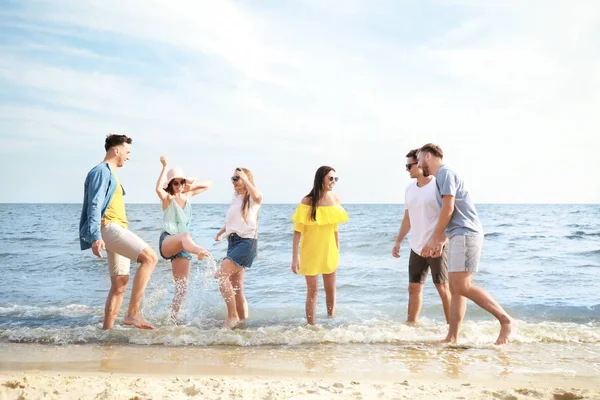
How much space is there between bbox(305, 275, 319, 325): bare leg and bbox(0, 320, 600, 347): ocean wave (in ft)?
0.58

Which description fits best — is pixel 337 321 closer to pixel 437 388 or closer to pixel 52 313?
pixel 437 388

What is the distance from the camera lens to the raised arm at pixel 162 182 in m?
6.36

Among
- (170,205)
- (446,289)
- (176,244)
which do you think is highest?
(170,205)

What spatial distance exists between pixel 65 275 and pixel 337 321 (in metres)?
7.35

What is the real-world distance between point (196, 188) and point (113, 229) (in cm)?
126

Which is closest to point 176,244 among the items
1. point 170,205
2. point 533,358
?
point 170,205

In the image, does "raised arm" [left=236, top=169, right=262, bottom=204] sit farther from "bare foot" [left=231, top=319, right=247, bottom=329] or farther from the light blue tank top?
"bare foot" [left=231, top=319, right=247, bottom=329]

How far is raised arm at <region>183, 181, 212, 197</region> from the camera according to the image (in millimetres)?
6614

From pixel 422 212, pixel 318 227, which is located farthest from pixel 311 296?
pixel 422 212

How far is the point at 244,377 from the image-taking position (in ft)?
14.6

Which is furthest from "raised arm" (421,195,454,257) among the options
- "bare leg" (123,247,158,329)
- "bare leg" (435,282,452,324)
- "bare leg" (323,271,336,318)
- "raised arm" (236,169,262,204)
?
"bare leg" (123,247,158,329)

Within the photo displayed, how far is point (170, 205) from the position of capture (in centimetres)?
642

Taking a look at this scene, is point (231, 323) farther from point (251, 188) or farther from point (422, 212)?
point (422, 212)

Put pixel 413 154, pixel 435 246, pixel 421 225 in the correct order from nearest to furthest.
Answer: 1. pixel 435 246
2. pixel 421 225
3. pixel 413 154
